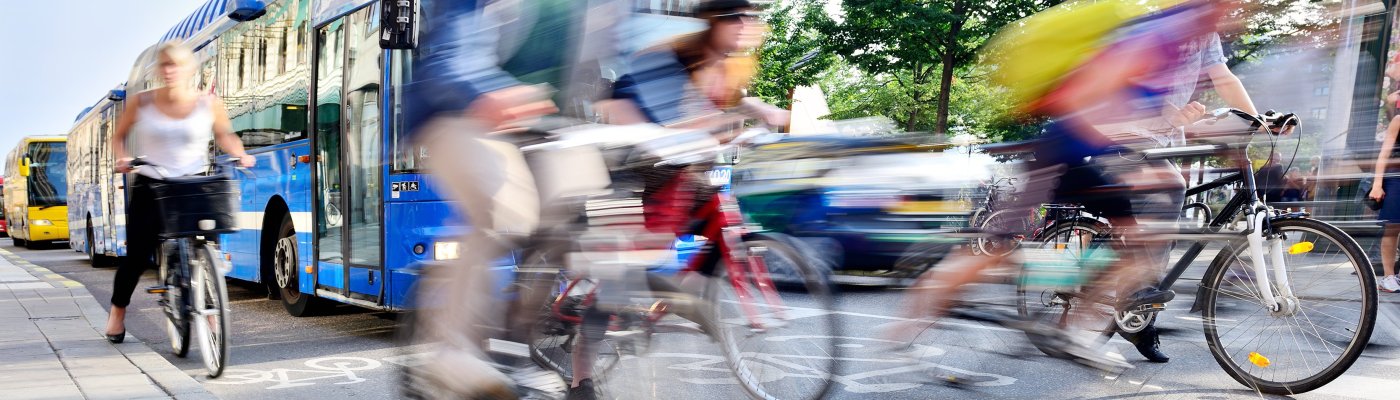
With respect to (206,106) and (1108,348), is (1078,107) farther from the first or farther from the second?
(206,106)

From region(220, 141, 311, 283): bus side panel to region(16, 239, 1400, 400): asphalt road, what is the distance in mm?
1106

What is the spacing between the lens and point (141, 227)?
16.9 ft

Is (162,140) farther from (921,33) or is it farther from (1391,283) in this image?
(921,33)

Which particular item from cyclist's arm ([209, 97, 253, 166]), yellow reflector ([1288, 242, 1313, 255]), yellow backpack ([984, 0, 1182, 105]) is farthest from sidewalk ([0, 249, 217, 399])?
yellow reflector ([1288, 242, 1313, 255])

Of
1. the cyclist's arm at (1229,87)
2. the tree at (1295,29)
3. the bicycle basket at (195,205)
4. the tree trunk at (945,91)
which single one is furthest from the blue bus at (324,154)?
the tree trunk at (945,91)

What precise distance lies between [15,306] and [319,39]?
2.88 meters

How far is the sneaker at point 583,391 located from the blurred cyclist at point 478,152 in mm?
179

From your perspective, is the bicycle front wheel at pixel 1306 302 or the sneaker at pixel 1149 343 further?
the sneaker at pixel 1149 343

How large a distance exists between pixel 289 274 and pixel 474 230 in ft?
18.2

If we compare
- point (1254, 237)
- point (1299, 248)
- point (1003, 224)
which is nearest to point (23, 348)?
point (1003, 224)

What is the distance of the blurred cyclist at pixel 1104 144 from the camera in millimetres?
3377

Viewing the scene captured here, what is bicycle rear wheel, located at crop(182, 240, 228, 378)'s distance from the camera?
191 inches

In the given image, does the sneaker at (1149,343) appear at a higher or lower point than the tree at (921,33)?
lower

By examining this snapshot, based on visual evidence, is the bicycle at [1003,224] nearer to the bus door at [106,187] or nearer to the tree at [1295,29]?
the tree at [1295,29]
